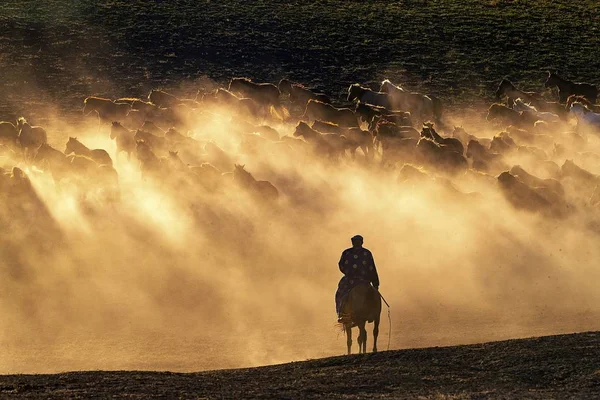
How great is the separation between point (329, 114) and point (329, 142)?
364 cm

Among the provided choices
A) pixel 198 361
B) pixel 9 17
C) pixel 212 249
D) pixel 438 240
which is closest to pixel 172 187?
pixel 212 249

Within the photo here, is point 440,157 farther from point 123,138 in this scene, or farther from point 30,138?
point 30,138

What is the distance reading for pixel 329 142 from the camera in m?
30.7

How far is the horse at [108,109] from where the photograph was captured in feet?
112

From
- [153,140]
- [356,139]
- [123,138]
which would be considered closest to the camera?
[153,140]

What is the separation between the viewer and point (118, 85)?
40.5m

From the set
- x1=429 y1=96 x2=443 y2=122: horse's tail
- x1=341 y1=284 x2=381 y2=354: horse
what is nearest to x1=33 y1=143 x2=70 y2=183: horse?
x1=341 y1=284 x2=381 y2=354: horse

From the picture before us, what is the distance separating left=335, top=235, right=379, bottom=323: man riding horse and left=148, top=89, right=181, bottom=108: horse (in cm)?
1897

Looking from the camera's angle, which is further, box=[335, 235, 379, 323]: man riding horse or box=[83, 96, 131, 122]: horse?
box=[83, 96, 131, 122]: horse

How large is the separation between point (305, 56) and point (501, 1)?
1341 cm

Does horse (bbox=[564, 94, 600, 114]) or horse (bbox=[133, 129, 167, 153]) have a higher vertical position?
horse (bbox=[564, 94, 600, 114])

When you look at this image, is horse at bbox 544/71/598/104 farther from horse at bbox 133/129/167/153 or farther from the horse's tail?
horse at bbox 133/129/167/153

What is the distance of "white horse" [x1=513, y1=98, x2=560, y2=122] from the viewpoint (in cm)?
3406

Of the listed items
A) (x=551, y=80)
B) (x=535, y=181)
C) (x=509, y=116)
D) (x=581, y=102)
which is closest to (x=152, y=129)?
(x=535, y=181)
